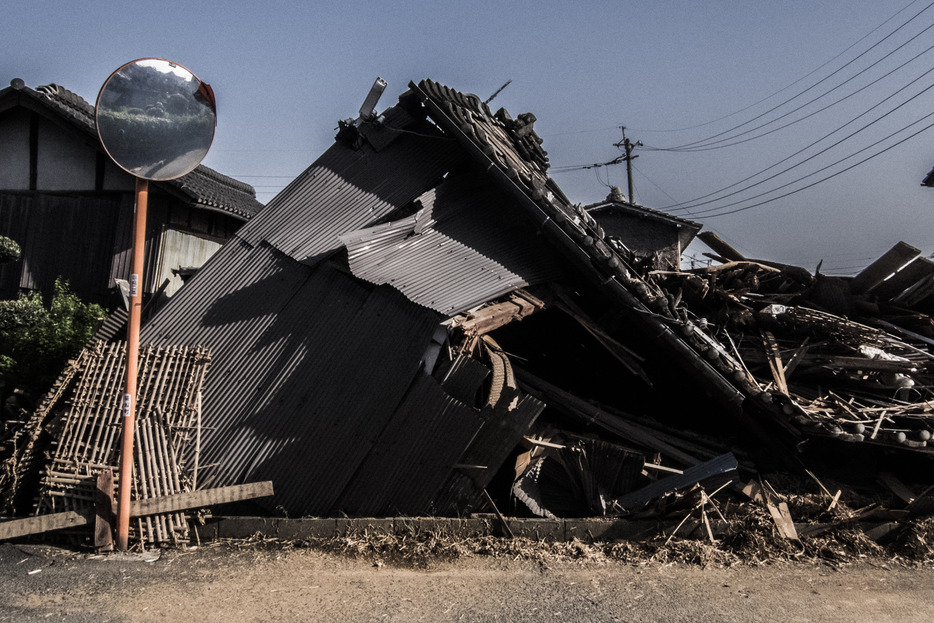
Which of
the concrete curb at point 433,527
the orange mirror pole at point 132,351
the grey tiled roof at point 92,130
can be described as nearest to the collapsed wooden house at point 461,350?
the concrete curb at point 433,527

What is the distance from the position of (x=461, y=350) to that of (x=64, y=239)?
11237 millimetres

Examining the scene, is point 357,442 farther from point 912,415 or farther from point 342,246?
point 912,415

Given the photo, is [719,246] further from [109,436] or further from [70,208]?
[70,208]

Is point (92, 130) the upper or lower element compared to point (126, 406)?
upper

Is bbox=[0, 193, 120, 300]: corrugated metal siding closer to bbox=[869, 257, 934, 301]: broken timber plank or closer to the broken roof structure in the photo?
the broken roof structure

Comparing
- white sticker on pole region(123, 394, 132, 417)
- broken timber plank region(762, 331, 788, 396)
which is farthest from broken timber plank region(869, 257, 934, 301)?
white sticker on pole region(123, 394, 132, 417)

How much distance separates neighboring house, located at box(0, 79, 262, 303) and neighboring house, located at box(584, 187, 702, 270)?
59.9 feet

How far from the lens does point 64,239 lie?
570 inches

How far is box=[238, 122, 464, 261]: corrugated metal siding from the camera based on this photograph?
932 centimetres

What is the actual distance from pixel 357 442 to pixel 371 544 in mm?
1282

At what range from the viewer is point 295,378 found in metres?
8.18

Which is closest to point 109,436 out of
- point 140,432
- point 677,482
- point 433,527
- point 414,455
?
point 140,432

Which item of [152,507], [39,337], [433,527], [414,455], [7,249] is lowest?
[433,527]

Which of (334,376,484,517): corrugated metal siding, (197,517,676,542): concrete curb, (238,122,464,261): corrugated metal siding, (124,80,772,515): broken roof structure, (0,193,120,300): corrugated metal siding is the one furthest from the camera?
(0,193,120,300): corrugated metal siding
